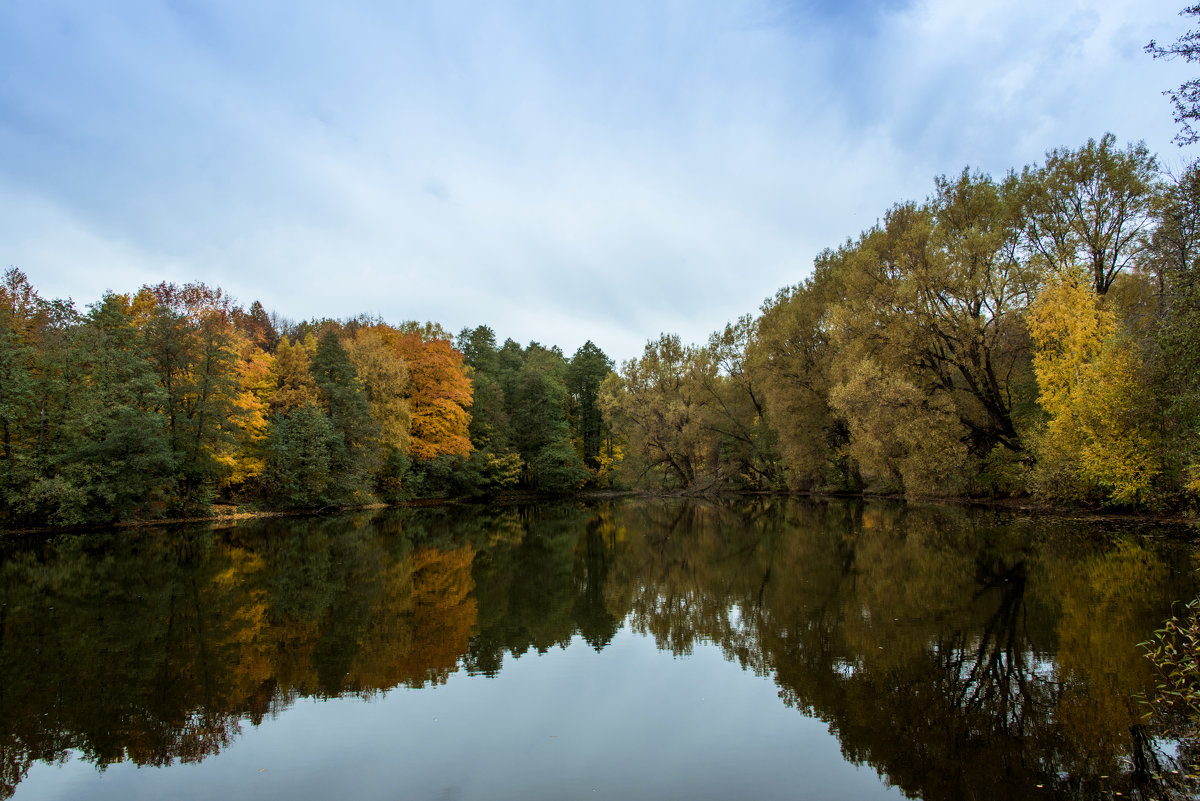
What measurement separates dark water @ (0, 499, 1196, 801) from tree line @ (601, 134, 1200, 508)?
4.26 metres

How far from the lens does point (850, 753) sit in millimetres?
5660

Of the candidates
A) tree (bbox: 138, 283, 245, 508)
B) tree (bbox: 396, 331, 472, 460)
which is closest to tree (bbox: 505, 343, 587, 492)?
tree (bbox: 396, 331, 472, 460)

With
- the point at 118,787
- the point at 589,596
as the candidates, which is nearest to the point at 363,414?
the point at 589,596

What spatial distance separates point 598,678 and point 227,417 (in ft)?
89.4

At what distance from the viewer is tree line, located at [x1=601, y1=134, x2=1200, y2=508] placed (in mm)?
17391

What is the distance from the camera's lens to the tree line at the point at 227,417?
24422 millimetres

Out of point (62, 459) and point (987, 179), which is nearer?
point (62, 459)

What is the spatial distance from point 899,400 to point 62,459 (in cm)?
3261

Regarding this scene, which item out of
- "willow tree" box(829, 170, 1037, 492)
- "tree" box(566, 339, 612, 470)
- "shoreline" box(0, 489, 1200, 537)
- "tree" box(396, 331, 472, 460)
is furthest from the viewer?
"tree" box(566, 339, 612, 470)

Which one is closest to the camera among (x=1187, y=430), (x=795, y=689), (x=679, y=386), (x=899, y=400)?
(x=795, y=689)

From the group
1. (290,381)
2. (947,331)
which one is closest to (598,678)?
(947,331)

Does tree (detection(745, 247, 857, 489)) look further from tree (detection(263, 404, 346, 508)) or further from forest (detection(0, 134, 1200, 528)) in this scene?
tree (detection(263, 404, 346, 508))

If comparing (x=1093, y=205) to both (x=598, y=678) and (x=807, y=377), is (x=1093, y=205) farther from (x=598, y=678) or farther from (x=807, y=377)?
(x=598, y=678)

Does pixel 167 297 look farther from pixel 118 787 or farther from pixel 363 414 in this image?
pixel 118 787
